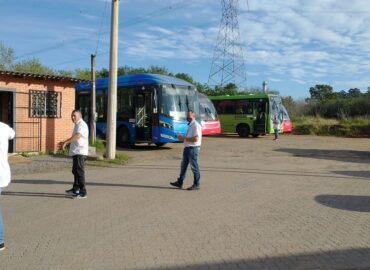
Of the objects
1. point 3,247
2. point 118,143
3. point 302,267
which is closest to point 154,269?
point 302,267

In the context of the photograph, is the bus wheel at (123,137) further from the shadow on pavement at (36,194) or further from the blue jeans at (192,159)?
the shadow on pavement at (36,194)

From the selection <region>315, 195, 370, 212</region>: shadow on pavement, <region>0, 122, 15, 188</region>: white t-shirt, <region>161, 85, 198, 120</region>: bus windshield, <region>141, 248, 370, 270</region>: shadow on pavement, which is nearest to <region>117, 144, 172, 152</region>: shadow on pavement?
<region>161, 85, 198, 120</region>: bus windshield

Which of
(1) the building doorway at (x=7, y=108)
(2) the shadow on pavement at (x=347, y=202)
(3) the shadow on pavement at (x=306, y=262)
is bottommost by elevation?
Answer: (3) the shadow on pavement at (x=306, y=262)

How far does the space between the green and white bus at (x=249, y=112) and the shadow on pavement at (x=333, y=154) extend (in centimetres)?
973

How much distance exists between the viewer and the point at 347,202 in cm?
1009

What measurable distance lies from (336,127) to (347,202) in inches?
1177

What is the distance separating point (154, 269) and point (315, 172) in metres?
10.4

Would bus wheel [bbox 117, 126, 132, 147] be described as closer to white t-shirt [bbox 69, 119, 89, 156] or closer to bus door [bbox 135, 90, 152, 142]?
bus door [bbox 135, 90, 152, 142]

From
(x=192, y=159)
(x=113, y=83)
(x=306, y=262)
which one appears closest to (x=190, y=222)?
(x=306, y=262)

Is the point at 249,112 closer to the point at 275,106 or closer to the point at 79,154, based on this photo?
the point at 275,106

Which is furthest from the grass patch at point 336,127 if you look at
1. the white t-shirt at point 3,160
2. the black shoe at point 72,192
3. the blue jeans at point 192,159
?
the white t-shirt at point 3,160

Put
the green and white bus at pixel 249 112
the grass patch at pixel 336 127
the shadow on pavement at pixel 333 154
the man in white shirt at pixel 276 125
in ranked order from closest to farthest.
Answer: the shadow on pavement at pixel 333 154 → the man in white shirt at pixel 276 125 → the green and white bus at pixel 249 112 → the grass patch at pixel 336 127

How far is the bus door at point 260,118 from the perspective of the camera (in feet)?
110

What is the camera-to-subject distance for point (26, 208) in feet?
30.1
